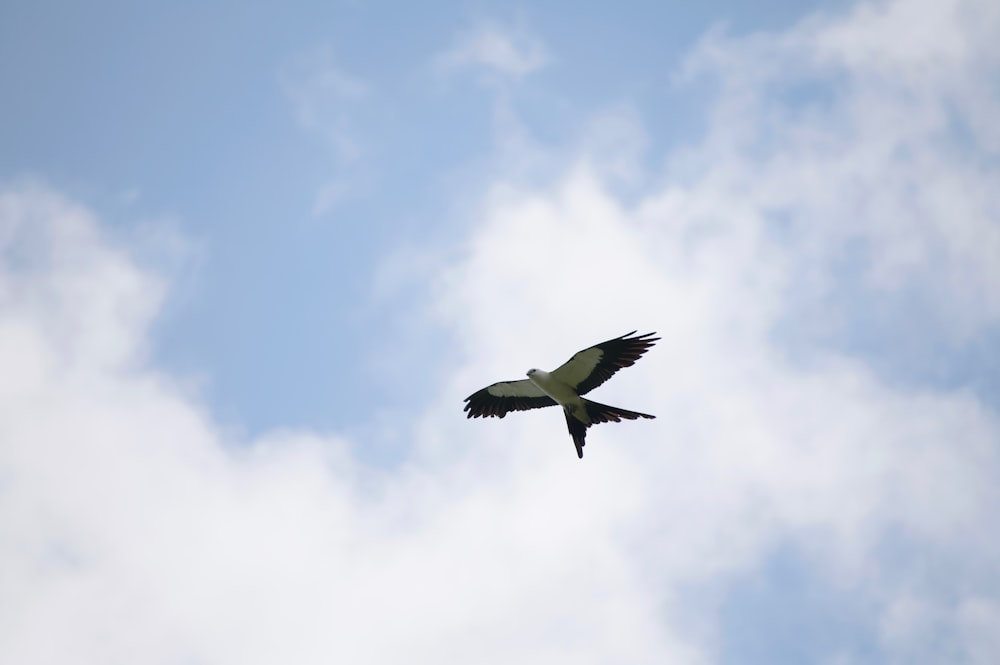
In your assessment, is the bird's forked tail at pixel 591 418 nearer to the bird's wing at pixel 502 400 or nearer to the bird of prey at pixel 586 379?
the bird of prey at pixel 586 379

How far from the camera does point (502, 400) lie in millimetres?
17109

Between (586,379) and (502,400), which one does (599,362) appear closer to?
(586,379)

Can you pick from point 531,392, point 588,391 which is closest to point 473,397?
point 531,392

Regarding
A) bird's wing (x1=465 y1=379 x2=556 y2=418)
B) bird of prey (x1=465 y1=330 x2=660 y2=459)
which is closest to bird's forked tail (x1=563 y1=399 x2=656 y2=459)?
bird of prey (x1=465 y1=330 x2=660 y2=459)

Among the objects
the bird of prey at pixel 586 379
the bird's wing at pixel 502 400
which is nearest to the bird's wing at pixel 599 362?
the bird of prey at pixel 586 379

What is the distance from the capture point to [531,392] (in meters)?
16.9

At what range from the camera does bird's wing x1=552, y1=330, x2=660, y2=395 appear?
15109 millimetres

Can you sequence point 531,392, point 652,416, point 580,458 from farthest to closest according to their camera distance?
point 531,392 → point 580,458 → point 652,416

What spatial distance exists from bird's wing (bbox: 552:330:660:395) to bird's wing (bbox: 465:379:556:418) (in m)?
1.34

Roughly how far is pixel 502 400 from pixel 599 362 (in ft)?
8.53

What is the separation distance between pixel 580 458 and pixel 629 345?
219 centimetres

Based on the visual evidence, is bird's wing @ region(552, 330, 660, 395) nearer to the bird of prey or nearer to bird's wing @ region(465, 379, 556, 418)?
the bird of prey

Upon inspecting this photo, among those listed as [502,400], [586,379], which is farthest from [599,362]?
[502,400]

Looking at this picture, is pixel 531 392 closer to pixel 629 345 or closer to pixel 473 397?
pixel 473 397
